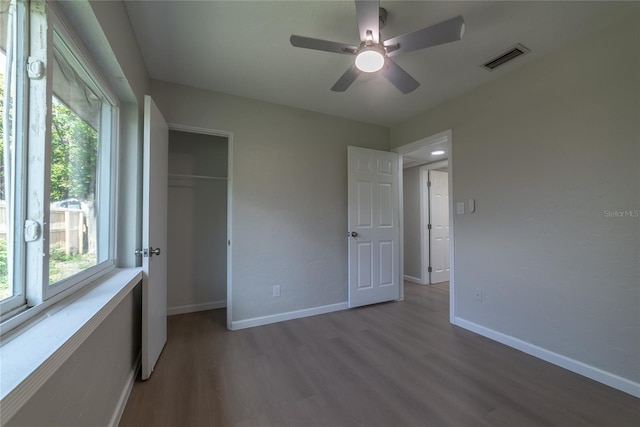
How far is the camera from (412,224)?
4629 millimetres

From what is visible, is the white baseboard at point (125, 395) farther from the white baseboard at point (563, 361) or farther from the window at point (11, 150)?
the white baseboard at point (563, 361)

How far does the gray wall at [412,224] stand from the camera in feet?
14.8

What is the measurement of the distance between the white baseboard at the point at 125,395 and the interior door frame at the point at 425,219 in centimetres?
401

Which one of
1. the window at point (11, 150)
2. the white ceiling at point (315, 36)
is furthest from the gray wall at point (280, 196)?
the window at point (11, 150)

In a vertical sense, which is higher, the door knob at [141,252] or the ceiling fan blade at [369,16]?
the ceiling fan blade at [369,16]

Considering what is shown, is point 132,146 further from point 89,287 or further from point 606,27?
point 606,27

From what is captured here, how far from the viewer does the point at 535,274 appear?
2.11 meters

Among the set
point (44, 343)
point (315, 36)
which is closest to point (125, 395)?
point (44, 343)

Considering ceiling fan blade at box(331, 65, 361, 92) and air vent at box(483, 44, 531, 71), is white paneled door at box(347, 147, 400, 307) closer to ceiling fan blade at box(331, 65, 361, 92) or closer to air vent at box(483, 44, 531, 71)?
ceiling fan blade at box(331, 65, 361, 92)

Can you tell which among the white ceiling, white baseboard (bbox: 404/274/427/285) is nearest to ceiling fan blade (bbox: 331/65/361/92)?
the white ceiling

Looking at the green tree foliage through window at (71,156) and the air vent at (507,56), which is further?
the air vent at (507,56)

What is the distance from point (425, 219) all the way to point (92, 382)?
4437mm

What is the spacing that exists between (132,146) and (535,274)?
3316 millimetres

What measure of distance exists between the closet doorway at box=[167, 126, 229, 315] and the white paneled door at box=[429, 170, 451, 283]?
11.2 feet
